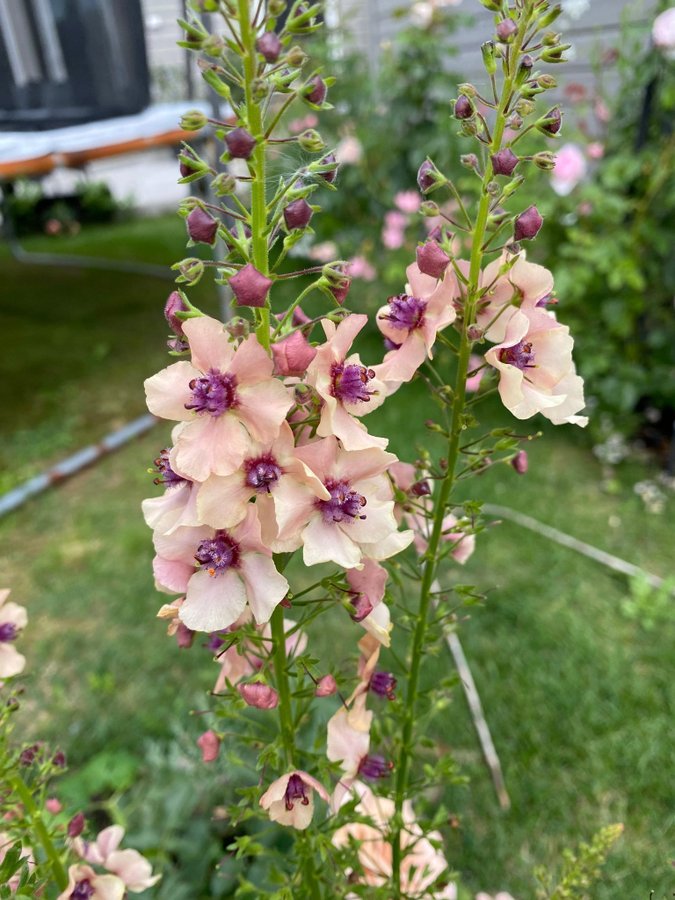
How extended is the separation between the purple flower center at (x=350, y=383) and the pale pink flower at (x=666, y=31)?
2.83 m

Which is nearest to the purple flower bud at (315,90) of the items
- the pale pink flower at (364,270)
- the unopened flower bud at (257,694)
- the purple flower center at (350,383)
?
the purple flower center at (350,383)

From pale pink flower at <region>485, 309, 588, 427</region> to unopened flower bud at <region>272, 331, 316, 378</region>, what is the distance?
21 cm

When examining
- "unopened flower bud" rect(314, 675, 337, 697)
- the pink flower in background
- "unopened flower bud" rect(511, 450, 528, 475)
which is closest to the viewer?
"unopened flower bud" rect(314, 675, 337, 697)

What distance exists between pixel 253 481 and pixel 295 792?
370 mm

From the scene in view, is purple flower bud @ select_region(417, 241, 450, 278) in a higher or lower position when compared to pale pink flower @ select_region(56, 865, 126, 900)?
higher

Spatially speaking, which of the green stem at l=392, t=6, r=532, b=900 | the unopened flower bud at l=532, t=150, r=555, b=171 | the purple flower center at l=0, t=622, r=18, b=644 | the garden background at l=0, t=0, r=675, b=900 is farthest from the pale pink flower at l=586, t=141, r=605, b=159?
the purple flower center at l=0, t=622, r=18, b=644

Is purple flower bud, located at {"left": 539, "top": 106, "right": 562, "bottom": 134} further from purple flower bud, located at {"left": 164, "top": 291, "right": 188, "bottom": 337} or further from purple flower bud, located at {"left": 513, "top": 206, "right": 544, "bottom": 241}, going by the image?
purple flower bud, located at {"left": 164, "top": 291, "right": 188, "bottom": 337}

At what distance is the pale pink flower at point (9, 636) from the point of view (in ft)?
2.99

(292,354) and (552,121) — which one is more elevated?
(552,121)

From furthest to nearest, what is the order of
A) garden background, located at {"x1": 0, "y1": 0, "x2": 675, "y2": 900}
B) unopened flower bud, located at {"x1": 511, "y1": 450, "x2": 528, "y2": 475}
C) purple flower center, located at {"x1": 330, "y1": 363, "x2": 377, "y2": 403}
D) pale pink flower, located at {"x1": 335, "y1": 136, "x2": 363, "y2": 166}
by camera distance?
pale pink flower, located at {"x1": 335, "y1": 136, "x2": 363, "y2": 166}
garden background, located at {"x1": 0, "y1": 0, "x2": 675, "y2": 900}
unopened flower bud, located at {"x1": 511, "y1": 450, "x2": 528, "y2": 475}
purple flower center, located at {"x1": 330, "y1": 363, "x2": 377, "y2": 403}

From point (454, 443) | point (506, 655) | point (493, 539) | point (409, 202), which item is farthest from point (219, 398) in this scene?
point (409, 202)

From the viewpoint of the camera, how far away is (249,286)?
1.98ft

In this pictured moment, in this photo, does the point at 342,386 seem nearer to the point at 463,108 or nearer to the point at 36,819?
the point at 463,108

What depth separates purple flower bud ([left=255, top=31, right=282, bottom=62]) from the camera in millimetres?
569
